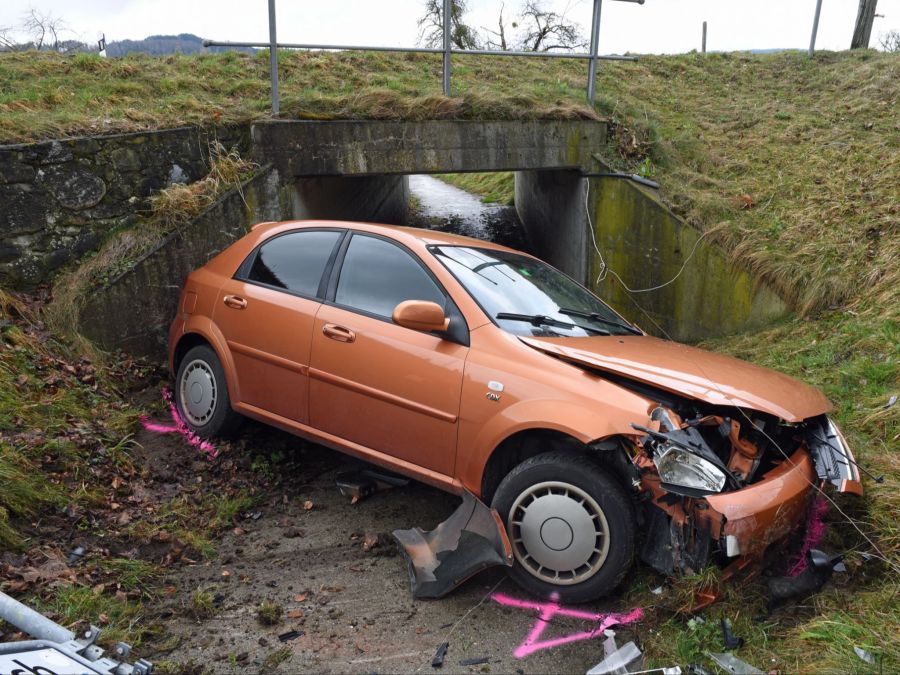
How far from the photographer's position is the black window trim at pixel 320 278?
488cm

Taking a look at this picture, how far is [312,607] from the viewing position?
12.3ft

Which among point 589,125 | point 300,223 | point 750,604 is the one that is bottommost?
point 750,604

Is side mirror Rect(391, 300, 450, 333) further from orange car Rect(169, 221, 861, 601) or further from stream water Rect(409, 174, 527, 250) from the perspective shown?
stream water Rect(409, 174, 527, 250)

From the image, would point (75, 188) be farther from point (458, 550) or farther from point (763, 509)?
point (763, 509)

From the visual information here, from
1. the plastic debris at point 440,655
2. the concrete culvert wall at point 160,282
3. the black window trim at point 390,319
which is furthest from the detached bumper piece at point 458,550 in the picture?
the concrete culvert wall at point 160,282

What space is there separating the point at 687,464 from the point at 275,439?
3.44 m

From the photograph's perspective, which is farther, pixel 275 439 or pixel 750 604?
pixel 275 439

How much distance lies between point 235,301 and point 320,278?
2.60ft

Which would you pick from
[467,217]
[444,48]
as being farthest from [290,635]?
[467,217]

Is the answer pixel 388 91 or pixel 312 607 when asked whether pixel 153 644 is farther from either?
pixel 388 91

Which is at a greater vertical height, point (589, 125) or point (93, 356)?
point (589, 125)

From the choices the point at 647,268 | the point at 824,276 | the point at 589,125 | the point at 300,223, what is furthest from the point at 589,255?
the point at 300,223

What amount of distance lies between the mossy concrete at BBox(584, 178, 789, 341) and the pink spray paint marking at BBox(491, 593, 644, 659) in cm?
521

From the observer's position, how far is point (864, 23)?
15078 millimetres
